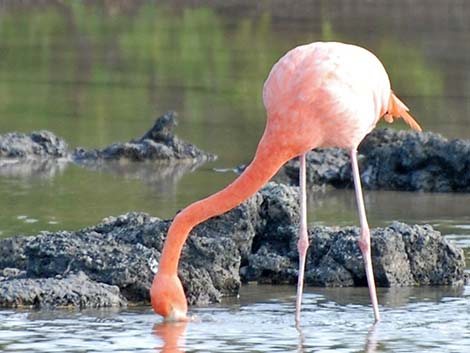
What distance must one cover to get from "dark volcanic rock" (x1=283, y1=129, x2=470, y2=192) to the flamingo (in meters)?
4.48

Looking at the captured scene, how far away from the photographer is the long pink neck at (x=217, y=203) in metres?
8.66

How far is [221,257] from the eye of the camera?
32.8 ft

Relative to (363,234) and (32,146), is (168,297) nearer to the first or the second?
(363,234)

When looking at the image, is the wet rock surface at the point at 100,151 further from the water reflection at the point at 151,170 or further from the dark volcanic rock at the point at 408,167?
the dark volcanic rock at the point at 408,167

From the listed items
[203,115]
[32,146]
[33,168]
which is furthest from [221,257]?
[203,115]

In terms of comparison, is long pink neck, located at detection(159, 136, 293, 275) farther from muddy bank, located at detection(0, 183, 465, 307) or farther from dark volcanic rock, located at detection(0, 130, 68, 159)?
dark volcanic rock, located at detection(0, 130, 68, 159)

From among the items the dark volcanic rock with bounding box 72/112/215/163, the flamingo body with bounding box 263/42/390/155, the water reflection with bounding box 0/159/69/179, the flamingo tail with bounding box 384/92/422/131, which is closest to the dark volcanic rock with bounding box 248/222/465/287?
the flamingo tail with bounding box 384/92/422/131

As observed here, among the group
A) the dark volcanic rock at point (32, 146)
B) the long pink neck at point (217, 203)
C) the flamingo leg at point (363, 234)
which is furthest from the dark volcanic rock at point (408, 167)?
the long pink neck at point (217, 203)

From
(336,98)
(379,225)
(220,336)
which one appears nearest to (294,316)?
(220,336)

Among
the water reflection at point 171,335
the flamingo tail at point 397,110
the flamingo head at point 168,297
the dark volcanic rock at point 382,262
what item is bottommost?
the water reflection at point 171,335

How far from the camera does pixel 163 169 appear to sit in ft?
51.4

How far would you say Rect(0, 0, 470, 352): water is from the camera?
8867 millimetres

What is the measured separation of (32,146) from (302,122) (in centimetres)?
747

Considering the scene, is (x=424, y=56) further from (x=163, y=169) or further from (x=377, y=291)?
(x=377, y=291)
